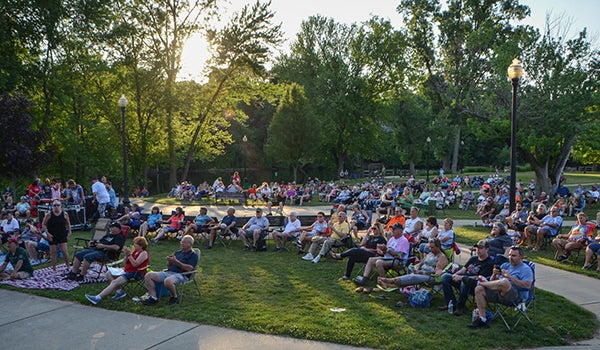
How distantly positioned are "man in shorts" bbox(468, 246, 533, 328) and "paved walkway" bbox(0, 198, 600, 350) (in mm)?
931

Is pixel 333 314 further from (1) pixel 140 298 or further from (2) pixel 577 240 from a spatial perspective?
(2) pixel 577 240

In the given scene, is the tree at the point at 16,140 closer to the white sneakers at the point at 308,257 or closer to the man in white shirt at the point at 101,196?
the man in white shirt at the point at 101,196

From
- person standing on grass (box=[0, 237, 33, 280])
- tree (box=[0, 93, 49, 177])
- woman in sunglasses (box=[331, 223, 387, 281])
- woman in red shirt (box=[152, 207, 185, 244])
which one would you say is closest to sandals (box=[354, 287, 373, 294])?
woman in sunglasses (box=[331, 223, 387, 281])

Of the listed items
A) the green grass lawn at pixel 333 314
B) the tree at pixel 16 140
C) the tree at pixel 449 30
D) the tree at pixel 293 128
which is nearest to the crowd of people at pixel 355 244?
the green grass lawn at pixel 333 314

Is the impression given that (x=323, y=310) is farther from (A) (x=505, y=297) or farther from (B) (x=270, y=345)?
(A) (x=505, y=297)

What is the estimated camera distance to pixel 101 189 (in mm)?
16000

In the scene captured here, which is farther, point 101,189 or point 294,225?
point 101,189

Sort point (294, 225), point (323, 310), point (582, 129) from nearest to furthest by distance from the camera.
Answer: point (323, 310)
point (294, 225)
point (582, 129)

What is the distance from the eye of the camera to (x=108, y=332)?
625 cm

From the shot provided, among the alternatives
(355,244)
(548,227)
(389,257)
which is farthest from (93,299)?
(548,227)

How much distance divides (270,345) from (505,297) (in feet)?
11.3

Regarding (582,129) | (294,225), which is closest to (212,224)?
(294,225)

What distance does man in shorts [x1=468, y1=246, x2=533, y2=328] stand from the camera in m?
6.40

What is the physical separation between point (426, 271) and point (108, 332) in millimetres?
5215
